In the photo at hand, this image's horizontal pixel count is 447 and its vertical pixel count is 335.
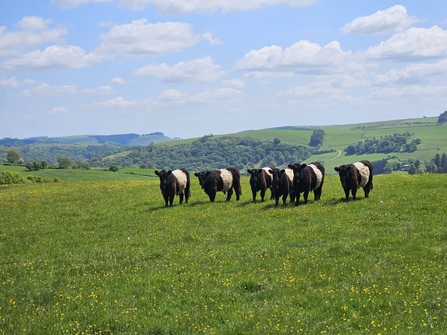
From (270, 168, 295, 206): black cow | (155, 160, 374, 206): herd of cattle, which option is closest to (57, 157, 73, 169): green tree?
(155, 160, 374, 206): herd of cattle

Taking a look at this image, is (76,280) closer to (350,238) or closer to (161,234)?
(161,234)

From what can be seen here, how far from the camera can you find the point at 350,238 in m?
17.2

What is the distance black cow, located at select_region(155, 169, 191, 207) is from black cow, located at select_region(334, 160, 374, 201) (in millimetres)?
10553

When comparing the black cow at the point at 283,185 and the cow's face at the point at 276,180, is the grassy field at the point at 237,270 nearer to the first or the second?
the black cow at the point at 283,185

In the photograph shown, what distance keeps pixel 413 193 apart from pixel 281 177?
7.57m

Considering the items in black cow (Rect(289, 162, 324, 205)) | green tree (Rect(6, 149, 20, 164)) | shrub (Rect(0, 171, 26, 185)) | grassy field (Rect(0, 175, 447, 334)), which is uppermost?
green tree (Rect(6, 149, 20, 164))

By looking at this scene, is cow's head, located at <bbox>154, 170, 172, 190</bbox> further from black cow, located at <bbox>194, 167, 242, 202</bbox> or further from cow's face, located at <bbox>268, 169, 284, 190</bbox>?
cow's face, located at <bbox>268, 169, 284, 190</bbox>

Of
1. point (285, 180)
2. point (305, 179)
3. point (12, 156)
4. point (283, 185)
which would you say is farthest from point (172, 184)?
point (12, 156)

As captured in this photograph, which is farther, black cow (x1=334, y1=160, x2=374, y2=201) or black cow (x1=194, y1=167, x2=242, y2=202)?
black cow (x1=194, y1=167, x2=242, y2=202)

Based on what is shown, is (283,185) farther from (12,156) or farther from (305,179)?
(12,156)

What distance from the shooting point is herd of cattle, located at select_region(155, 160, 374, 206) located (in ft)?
86.7

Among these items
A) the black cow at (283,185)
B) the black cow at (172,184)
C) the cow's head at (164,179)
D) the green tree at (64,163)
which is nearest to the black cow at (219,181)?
the black cow at (172,184)

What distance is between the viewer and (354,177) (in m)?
25.9

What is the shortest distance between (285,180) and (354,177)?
155 inches
